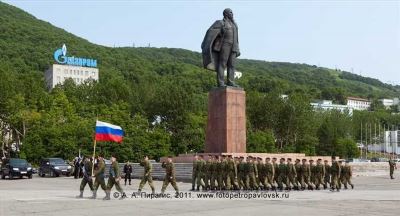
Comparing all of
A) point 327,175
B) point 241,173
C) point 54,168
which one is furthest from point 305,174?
point 54,168

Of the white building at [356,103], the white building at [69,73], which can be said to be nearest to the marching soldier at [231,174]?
the white building at [69,73]

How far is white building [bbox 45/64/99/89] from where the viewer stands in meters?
119

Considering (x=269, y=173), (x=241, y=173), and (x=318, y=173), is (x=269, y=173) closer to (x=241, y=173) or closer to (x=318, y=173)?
(x=241, y=173)

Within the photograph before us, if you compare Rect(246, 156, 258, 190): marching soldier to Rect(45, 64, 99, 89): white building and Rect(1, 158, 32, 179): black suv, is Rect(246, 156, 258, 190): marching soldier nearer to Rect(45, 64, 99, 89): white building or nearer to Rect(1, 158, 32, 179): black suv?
Rect(1, 158, 32, 179): black suv

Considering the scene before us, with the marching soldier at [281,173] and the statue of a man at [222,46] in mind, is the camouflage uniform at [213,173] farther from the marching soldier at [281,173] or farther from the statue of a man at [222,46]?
the statue of a man at [222,46]

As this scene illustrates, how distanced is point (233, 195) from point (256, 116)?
51.5 m

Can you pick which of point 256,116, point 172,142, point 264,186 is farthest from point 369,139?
point 264,186

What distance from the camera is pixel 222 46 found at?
2569cm

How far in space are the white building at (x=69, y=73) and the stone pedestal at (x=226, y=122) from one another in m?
97.0

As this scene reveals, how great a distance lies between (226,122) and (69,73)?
104 meters

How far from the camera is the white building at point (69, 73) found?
119312 mm

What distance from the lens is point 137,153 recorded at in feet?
159

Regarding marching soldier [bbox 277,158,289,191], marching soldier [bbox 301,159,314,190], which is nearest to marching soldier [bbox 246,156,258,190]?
marching soldier [bbox 277,158,289,191]

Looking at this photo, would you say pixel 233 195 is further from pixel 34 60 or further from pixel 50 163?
pixel 34 60
